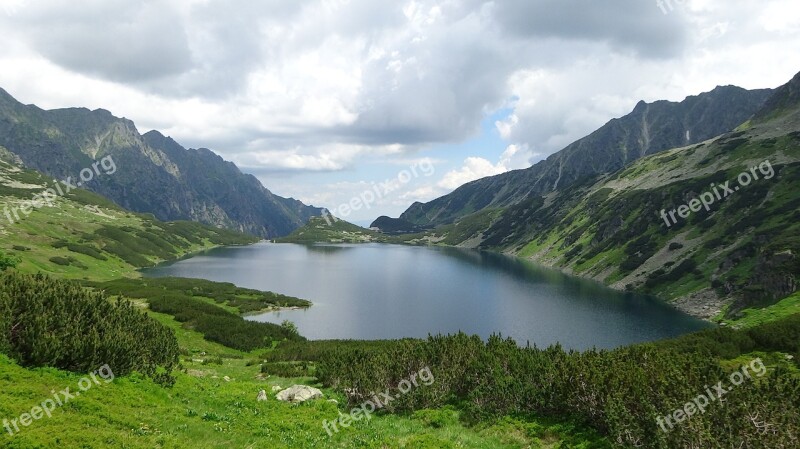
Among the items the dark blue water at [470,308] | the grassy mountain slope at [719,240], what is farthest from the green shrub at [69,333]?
the grassy mountain slope at [719,240]

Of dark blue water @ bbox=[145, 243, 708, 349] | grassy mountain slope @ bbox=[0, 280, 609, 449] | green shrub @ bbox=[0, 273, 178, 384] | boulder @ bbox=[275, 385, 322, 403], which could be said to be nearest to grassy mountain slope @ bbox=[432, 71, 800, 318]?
dark blue water @ bbox=[145, 243, 708, 349]

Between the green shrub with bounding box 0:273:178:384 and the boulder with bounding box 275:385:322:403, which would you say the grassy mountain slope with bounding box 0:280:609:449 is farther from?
the green shrub with bounding box 0:273:178:384

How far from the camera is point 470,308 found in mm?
107188

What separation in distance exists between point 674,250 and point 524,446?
154 metres

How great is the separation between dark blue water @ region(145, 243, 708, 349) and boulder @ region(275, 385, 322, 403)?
1982 inches

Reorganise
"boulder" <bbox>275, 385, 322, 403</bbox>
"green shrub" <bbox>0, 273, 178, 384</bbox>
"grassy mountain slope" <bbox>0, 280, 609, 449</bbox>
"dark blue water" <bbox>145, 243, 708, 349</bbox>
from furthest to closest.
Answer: "dark blue water" <bbox>145, 243, 708, 349</bbox>
"boulder" <bbox>275, 385, 322, 403</bbox>
"green shrub" <bbox>0, 273, 178, 384</bbox>
"grassy mountain slope" <bbox>0, 280, 609, 449</bbox>

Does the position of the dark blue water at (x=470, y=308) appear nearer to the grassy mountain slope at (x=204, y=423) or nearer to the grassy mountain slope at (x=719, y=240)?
the grassy mountain slope at (x=719, y=240)

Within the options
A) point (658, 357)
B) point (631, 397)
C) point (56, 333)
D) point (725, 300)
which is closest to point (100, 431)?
point (56, 333)

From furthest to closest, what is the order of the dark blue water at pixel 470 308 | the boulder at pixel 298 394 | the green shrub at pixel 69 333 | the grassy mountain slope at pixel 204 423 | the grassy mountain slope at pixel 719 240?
the grassy mountain slope at pixel 719 240 → the dark blue water at pixel 470 308 → the boulder at pixel 298 394 → the green shrub at pixel 69 333 → the grassy mountain slope at pixel 204 423

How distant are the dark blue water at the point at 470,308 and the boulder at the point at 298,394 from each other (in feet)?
165

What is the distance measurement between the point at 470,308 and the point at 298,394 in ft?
292

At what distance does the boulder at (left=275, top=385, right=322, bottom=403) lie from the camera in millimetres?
21656

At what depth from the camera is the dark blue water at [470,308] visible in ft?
274

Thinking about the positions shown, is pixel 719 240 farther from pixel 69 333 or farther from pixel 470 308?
pixel 69 333
